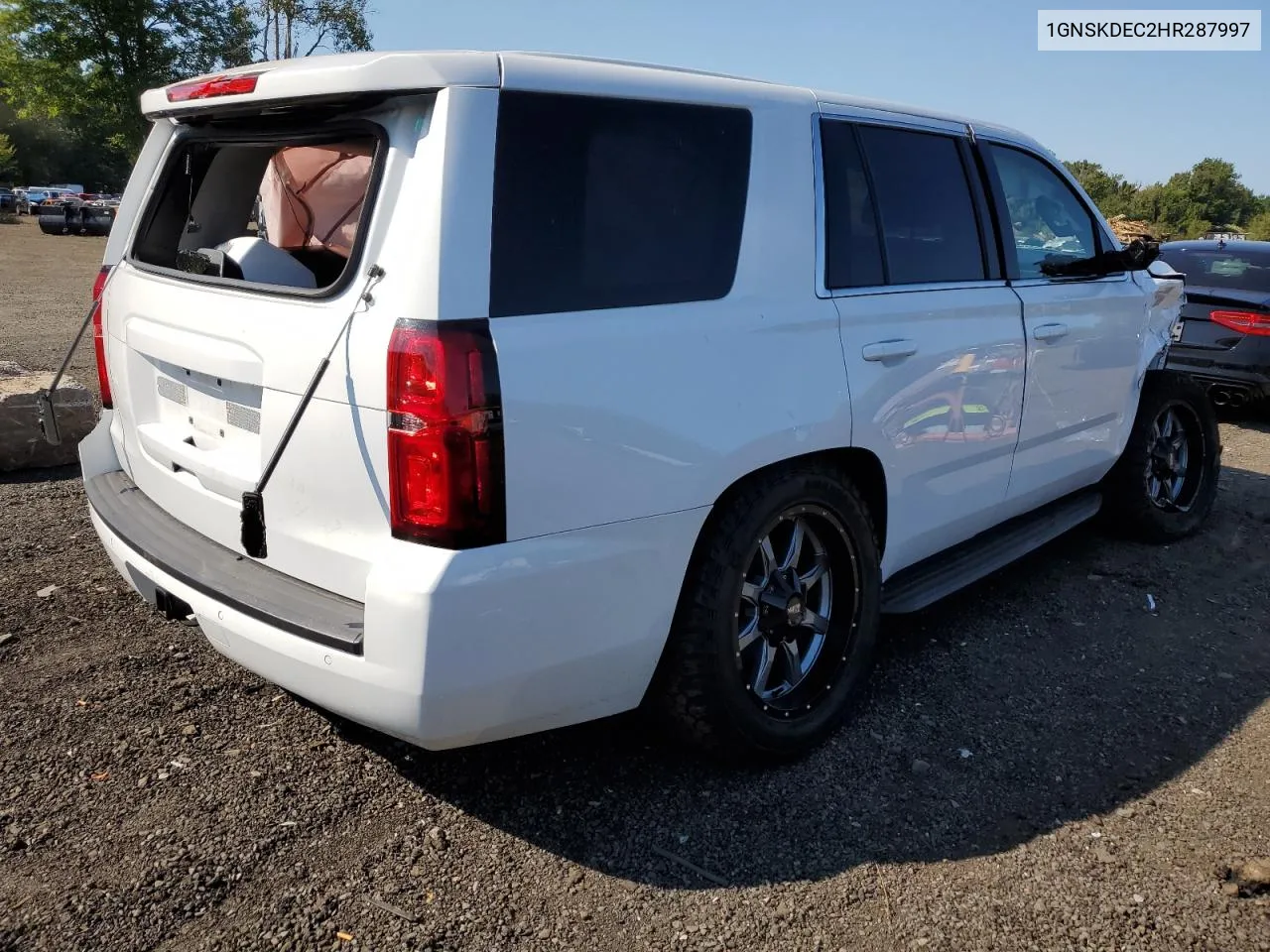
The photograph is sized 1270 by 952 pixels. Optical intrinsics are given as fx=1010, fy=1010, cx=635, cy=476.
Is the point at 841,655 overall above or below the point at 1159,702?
above

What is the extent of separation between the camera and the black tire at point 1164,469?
505 centimetres

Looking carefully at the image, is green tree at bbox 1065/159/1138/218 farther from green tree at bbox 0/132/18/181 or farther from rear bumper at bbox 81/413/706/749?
green tree at bbox 0/132/18/181

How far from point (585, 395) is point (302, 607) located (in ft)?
2.82

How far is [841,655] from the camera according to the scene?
3.25 m

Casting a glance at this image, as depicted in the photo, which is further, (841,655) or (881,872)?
(841,655)

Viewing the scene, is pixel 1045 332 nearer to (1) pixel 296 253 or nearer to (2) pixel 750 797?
(2) pixel 750 797

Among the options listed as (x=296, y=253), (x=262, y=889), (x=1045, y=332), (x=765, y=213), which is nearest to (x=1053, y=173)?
(x=1045, y=332)

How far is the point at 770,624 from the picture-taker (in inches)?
122

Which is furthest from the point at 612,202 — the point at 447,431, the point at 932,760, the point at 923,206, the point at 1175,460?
the point at 1175,460

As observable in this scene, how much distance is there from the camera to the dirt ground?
7.93 feet

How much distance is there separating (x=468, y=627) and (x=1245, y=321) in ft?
26.8

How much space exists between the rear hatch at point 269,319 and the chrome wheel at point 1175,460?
165 inches

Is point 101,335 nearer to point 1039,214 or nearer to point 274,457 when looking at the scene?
point 274,457

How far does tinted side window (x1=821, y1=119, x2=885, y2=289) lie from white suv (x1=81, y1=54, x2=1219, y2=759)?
1 centimetres
